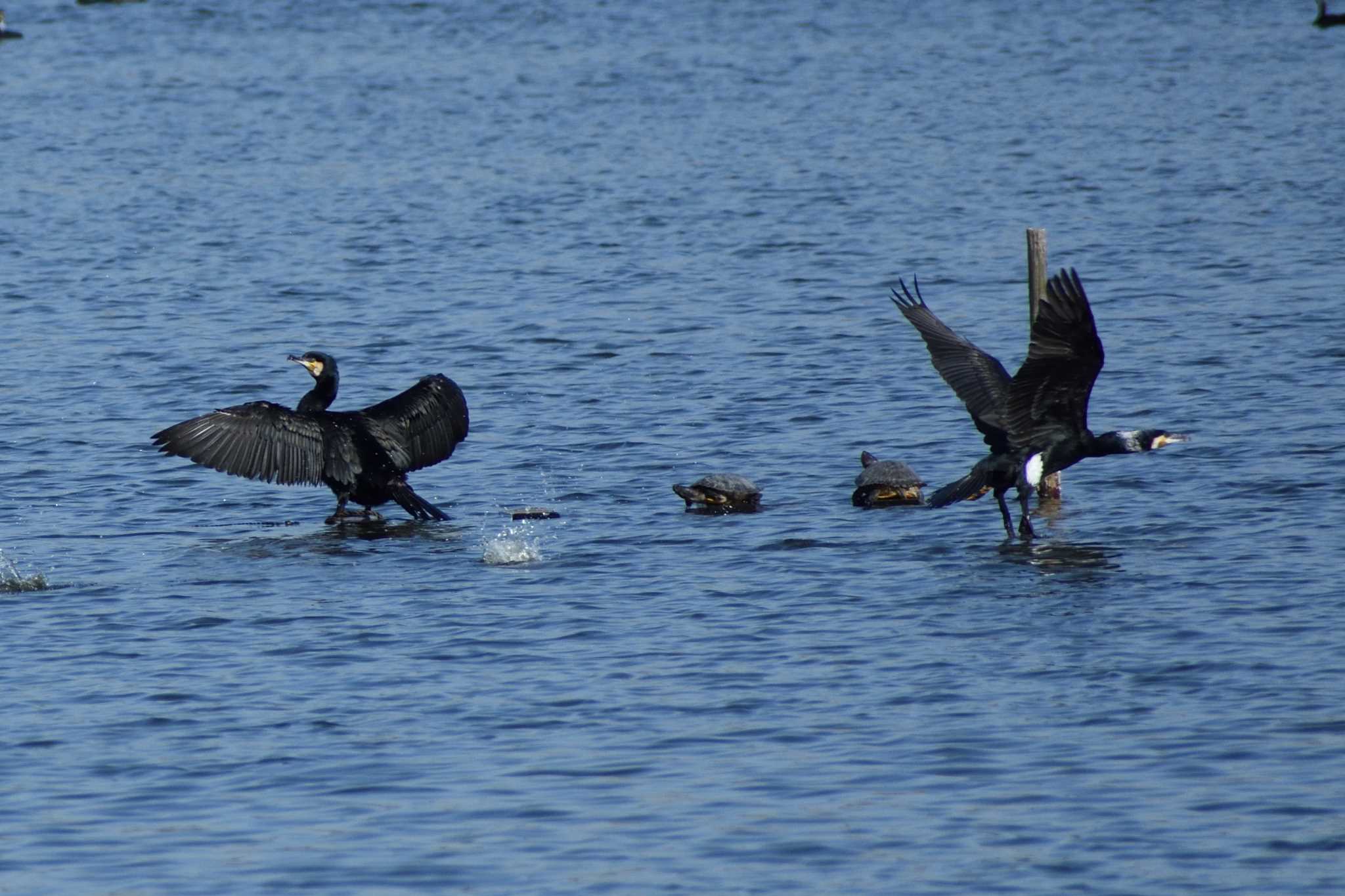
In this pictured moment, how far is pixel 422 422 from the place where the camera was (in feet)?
48.5

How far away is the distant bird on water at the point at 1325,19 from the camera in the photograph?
4931cm

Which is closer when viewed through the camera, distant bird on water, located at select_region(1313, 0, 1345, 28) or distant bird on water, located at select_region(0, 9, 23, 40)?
distant bird on water, located at select_region(1313, 0, 1345, 28)

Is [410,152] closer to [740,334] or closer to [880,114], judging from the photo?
[880,114]

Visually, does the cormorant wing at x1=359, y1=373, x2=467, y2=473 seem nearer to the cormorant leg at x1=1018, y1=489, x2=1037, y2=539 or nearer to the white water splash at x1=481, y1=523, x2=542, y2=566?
the white water splash at x1=481, y1=523, x2=542, y2=566

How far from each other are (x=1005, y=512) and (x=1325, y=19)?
3976 cm

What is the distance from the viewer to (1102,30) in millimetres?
51406

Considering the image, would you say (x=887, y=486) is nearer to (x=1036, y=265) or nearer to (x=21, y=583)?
(x=1036, y=265)

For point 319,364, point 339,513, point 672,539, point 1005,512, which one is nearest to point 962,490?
point 1005,512

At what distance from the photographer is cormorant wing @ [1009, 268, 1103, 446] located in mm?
12312

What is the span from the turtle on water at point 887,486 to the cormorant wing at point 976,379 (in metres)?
Result: 0.73

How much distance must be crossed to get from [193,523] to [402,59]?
3497 cm

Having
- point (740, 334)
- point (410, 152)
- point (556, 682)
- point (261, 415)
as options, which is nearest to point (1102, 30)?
point (410, 152)

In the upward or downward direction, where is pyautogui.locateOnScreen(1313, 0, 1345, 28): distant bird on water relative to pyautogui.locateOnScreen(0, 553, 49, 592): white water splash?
upward

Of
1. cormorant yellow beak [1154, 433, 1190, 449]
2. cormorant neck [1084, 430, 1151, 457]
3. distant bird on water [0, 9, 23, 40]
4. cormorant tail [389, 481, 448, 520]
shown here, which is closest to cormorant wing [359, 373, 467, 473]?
cormorant tail [389, 481, 448, 520]
